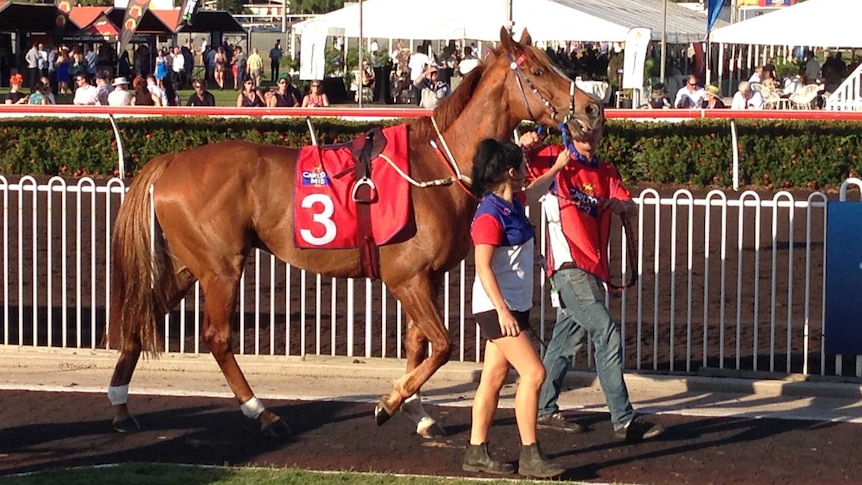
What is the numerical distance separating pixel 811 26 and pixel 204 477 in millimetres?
17571

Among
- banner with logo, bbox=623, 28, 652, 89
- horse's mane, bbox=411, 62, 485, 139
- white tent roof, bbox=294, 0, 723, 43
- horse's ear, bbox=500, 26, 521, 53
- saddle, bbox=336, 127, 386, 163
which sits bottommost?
saddle, bbox=336, 127, 386, 163

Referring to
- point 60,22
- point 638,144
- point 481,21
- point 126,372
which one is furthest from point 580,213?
point 60,22

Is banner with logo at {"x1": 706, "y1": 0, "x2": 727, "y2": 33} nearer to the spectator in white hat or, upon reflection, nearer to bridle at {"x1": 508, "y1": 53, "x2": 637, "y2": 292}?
the spectator in white hat

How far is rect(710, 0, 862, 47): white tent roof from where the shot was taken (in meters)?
21.2

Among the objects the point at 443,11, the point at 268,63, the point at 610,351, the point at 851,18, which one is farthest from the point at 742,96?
the point at 268,63

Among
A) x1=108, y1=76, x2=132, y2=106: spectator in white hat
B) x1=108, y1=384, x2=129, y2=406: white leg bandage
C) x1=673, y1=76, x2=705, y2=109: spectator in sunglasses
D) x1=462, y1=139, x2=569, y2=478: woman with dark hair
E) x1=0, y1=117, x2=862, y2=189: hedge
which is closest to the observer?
x1=462, y1=139, x2=569, y2=478: woman with dark hair

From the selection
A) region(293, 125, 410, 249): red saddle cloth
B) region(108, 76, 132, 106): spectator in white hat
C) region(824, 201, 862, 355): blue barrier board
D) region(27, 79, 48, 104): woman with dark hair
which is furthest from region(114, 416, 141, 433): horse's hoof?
region(27, 79, 48, 104): woman with dark hair

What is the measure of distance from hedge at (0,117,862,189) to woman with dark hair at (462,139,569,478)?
11715mm

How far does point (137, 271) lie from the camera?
739cm

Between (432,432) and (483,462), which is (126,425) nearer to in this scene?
(432,432)

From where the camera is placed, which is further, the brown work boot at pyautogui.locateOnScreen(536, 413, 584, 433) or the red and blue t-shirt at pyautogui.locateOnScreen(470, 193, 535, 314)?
the brown work boot at pyautogui.locateOnScreen(536, 413, 584, 433)

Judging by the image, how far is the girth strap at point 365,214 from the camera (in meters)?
7.00

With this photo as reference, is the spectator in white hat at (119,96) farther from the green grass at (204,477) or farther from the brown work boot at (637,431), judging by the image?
the brown work boot at (637,431)

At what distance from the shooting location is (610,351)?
686 centimetres
